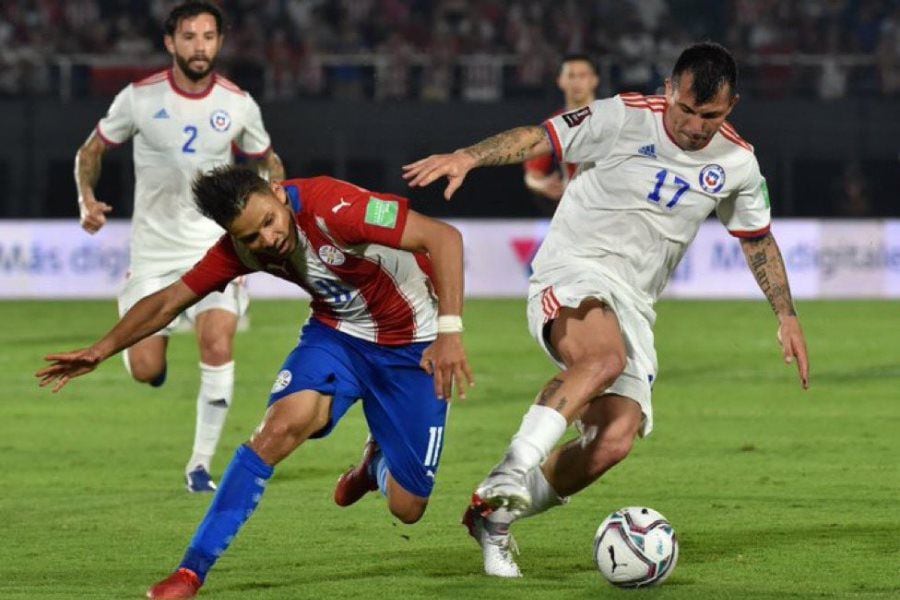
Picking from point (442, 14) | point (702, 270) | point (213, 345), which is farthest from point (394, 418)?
point (442, 14)

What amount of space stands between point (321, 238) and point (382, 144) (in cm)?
1622

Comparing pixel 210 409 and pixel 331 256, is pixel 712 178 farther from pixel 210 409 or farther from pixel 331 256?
pixel 210 409

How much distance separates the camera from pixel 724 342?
15406 mm

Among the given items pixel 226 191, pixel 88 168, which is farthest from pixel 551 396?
pixel 88 168

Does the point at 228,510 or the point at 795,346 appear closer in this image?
the point at 228,510

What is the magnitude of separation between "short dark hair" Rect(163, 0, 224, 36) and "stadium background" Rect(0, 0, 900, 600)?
7.29 feet

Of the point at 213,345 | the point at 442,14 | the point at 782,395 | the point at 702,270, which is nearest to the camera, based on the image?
the point at 213,345

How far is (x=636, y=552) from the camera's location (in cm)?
575

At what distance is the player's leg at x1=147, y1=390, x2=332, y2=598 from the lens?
5566mm

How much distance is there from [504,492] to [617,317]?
1163mm

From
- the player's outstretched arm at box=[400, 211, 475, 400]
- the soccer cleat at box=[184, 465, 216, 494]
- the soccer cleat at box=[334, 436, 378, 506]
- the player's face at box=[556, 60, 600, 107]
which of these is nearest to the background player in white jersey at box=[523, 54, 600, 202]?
the player's face at box=[556, 60, 600, 107]

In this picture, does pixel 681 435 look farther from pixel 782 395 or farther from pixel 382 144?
pixel 382 144

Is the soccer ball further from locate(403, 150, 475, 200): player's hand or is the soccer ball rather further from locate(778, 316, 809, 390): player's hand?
locate(403, 150, 475, 200): player's hand

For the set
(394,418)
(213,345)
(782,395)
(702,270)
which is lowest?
(702,270)
